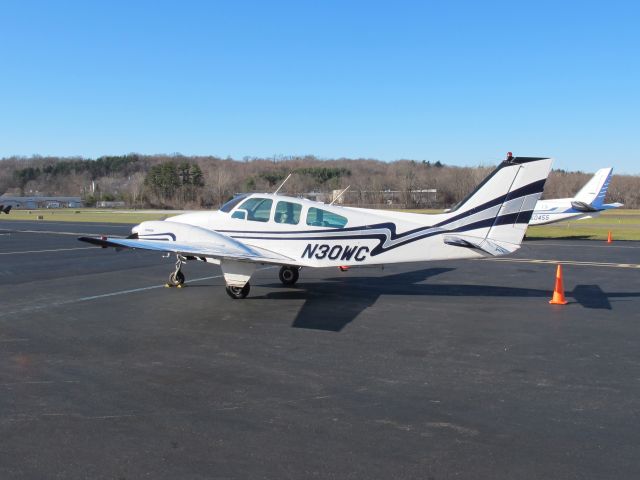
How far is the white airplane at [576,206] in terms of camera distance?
110 ft

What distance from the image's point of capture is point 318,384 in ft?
22.2

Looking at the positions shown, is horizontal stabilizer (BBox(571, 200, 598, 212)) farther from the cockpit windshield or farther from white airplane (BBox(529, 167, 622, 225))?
the cockpit windshield

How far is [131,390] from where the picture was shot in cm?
646

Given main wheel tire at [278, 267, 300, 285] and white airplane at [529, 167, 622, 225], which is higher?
white airplane at [529, 167, 622, 225]

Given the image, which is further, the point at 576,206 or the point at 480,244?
the point at 576,206

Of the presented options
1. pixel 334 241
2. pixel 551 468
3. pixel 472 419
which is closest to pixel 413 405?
pixel 472 419

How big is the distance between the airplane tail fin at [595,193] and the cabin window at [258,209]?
Answer: 26839 millimetres

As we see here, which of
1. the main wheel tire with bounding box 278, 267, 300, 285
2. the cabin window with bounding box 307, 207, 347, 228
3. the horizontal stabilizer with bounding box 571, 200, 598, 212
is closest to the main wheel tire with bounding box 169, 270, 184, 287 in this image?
the main wheel tire with bounding box 278, 267, 300, 285

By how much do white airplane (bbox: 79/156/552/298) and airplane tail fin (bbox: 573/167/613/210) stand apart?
2460 centimetres

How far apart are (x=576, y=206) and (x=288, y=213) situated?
26603 millimetres

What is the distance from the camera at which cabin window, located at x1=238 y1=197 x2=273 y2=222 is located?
12.7 meters

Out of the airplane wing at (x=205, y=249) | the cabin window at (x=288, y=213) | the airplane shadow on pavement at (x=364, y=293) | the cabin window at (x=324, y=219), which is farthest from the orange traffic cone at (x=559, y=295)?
the cabin window at (x=288, y=213)

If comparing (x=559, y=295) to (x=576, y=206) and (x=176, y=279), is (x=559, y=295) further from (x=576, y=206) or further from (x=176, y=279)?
(x=576, y=206)

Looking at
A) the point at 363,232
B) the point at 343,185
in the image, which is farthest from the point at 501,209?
the point at 343,185
